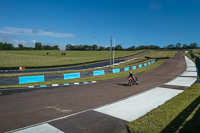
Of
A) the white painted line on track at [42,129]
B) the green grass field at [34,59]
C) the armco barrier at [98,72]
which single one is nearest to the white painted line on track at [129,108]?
the white painted line on track at [42,129]

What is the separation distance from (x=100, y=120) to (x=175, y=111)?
3810 millimetres

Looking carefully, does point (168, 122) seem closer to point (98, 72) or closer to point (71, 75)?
point (71, 75)

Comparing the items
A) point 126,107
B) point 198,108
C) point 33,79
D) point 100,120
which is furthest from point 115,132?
point 33,79

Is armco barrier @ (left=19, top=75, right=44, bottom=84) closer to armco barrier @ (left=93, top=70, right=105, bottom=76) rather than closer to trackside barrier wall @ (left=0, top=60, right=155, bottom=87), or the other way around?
trackside barrier wall @ (left=0, top=60, right=155, bottom=87)

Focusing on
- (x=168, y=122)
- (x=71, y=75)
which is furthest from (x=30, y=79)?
(x=168, y=122)

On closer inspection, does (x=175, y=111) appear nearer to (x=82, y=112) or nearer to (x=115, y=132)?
(x=115, y=132)

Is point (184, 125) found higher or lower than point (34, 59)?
lower

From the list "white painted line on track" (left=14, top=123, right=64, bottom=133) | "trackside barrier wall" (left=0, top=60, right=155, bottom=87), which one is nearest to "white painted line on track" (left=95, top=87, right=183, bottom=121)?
"white painted line on track" (left=14, top=123, right=64, bottom=133)

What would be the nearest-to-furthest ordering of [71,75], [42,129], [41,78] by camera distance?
[42,129] < [41,78] < [71,75]

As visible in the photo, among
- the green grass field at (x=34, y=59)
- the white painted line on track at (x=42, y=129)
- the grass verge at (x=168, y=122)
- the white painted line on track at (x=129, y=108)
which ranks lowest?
the white painted line on track at (x=129, y=108)

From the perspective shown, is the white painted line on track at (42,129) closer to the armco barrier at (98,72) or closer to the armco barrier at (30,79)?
the armco barrier at (30,79)

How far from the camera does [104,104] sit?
8969mm

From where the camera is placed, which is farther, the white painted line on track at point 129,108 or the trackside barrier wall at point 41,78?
the trackside barrier wall at point 41,78

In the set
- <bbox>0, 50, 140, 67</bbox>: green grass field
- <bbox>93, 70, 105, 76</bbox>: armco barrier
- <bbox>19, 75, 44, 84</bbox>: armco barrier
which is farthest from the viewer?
<bbox>0, 50, 140, 67</bbox>: green grass field
